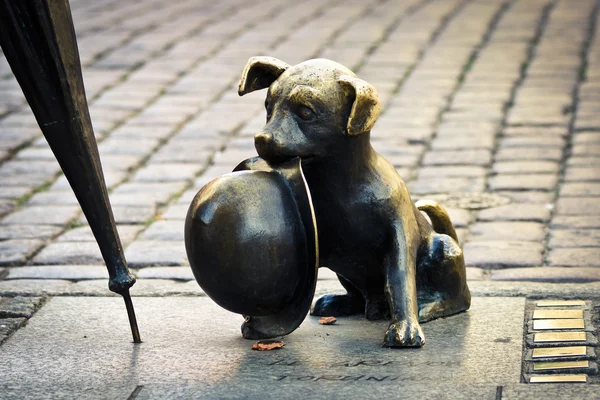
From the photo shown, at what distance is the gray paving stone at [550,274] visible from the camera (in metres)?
4.85

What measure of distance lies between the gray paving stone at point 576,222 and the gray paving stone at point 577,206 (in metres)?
0.08

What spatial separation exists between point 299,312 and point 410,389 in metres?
0.55

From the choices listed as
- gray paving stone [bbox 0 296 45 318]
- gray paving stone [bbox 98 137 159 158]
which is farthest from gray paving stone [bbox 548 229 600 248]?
gray paving stone [bbox 98 137 159 158]

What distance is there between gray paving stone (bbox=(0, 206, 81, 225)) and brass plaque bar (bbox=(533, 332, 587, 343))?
3.05 m

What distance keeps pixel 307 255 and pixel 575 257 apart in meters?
1.90

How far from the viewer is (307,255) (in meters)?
3.82

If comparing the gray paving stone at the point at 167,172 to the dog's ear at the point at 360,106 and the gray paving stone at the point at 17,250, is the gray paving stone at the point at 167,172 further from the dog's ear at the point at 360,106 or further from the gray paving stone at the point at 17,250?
the dog's ear at the point at 360,106

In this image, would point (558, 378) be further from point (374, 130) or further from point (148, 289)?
point (374, 130)

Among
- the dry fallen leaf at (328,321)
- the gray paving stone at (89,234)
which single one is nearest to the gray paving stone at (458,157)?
the gray paving stone at (89,234)

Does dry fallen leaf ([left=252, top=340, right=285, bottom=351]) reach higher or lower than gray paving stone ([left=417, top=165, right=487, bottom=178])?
higher

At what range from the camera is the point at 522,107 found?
Answer: 8.33 metres

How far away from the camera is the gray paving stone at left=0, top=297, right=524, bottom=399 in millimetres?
3688

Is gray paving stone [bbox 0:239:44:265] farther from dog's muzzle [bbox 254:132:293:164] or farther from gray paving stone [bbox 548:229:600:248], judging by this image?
gray paving stone [bbox 548:229:600:248]

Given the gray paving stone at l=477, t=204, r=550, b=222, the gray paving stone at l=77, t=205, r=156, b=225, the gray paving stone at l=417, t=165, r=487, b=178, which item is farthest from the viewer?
the gray paving stone at l=417, t=165, r=487, b=178
